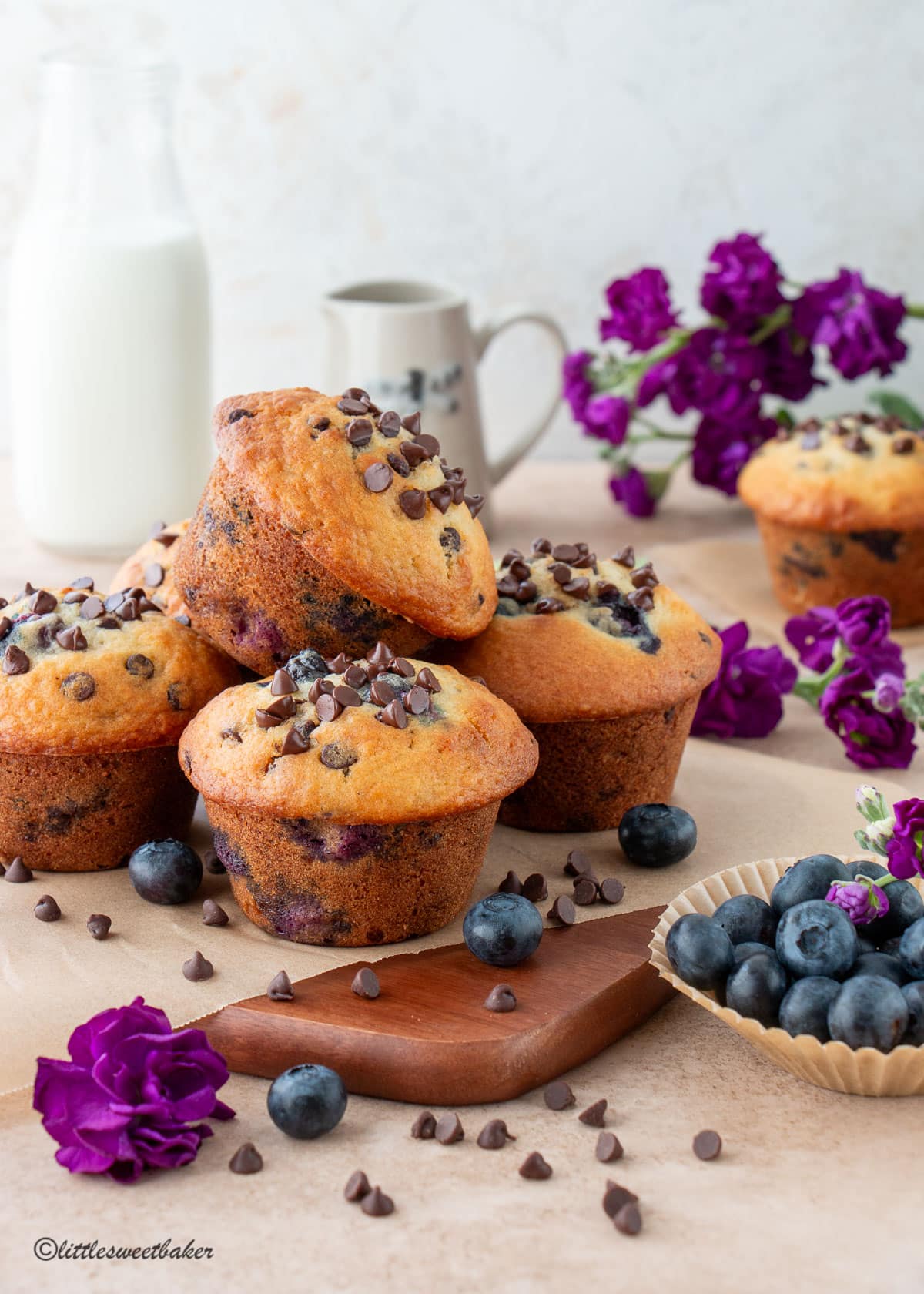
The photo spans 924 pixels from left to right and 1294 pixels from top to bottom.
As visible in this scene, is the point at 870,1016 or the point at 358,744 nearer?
the point at 870,1016

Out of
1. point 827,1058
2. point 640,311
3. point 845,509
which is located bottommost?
point 827,1058

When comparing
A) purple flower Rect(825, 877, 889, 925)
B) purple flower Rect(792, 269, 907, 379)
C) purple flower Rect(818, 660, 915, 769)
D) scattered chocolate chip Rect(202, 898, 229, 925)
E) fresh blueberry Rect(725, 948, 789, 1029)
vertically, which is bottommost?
scattered chocolate chip Rect(202, 898, 229, 925)

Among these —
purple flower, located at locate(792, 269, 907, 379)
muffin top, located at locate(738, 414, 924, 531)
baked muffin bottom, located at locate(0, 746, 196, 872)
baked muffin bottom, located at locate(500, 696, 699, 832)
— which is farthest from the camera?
purple flower, located at locate(792, 269, 907, 379)

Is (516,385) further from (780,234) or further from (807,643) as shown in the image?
(807,643)

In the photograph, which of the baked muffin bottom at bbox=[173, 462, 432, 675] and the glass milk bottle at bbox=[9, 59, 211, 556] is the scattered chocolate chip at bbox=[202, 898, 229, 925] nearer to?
the baked muffin bottom at bbox=[173, 462, 432, 675]

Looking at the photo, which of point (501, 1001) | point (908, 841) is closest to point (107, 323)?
point (501, 1001)

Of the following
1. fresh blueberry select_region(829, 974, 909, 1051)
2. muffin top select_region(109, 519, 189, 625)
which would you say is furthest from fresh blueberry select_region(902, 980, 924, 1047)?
muffin top select_region(109, 519, 189, 625)

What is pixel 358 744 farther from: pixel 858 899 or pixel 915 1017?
pixel 915 1017

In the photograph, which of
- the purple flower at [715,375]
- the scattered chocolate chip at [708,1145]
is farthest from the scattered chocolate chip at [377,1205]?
the purple flower at [715,375]
